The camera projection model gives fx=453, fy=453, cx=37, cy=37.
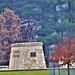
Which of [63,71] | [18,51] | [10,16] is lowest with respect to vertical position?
[63,71]

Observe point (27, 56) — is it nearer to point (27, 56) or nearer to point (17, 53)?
point (27, 56)

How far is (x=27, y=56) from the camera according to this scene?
35.1 metres

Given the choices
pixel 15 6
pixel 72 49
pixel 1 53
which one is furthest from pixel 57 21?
pixel 72 49

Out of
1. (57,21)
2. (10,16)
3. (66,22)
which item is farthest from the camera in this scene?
(57,21)

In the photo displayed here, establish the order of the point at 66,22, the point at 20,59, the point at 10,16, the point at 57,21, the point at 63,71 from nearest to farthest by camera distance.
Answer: the point at 63,71
the point at 20,59
the point at 10,16
the point at 66,22
the point at 57,21

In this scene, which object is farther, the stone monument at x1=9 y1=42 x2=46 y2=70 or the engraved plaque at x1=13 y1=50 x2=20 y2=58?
the engraved plaque at x1=13 y1=50 x2=20 y2=58

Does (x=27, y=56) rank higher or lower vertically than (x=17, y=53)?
lower

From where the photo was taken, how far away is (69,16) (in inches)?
2469

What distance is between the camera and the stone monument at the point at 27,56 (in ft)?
115

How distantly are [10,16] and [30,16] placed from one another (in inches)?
562

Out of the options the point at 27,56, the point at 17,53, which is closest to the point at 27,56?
the point at 27,56

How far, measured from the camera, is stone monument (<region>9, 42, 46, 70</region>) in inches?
1377

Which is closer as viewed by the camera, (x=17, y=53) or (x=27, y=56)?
(x=27, y=56)

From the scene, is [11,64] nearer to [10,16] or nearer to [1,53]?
[1,53]
